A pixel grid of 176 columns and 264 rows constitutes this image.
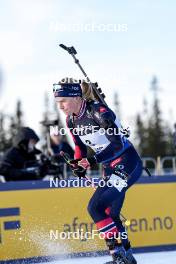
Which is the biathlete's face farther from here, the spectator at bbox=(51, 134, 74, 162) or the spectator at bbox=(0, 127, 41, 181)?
the spectator at bbox=(51, 134, 74, 162)

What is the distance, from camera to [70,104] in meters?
6.04

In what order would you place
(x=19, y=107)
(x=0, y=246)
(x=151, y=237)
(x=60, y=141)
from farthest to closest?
(x=19, y=107)
(x=60, y=141)
(x=151, y=237)
(x=0, y=246)

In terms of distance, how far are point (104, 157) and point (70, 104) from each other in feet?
2.25

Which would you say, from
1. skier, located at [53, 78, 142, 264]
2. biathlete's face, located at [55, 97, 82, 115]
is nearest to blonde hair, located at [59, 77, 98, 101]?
skier, located at [53, 78, 142, 264]

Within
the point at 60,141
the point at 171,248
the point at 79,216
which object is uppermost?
the point at 60,141

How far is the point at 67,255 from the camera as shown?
24.6 feet

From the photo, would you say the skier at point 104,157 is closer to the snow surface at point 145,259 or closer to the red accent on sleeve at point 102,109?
the red accent on sleeve at point 102,109

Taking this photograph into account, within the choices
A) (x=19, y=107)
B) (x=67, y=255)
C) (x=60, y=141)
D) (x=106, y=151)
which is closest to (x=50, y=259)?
(x=67, y=255)

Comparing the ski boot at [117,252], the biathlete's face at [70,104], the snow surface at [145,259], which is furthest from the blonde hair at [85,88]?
the snow surface at [145,259]

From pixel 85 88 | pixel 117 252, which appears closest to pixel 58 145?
pixel 85 88

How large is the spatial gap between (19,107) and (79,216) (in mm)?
48815

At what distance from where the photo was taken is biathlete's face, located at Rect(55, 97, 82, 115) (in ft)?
19.8

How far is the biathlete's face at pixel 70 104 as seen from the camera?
603cm

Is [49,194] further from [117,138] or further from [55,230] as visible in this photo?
[117,138]
